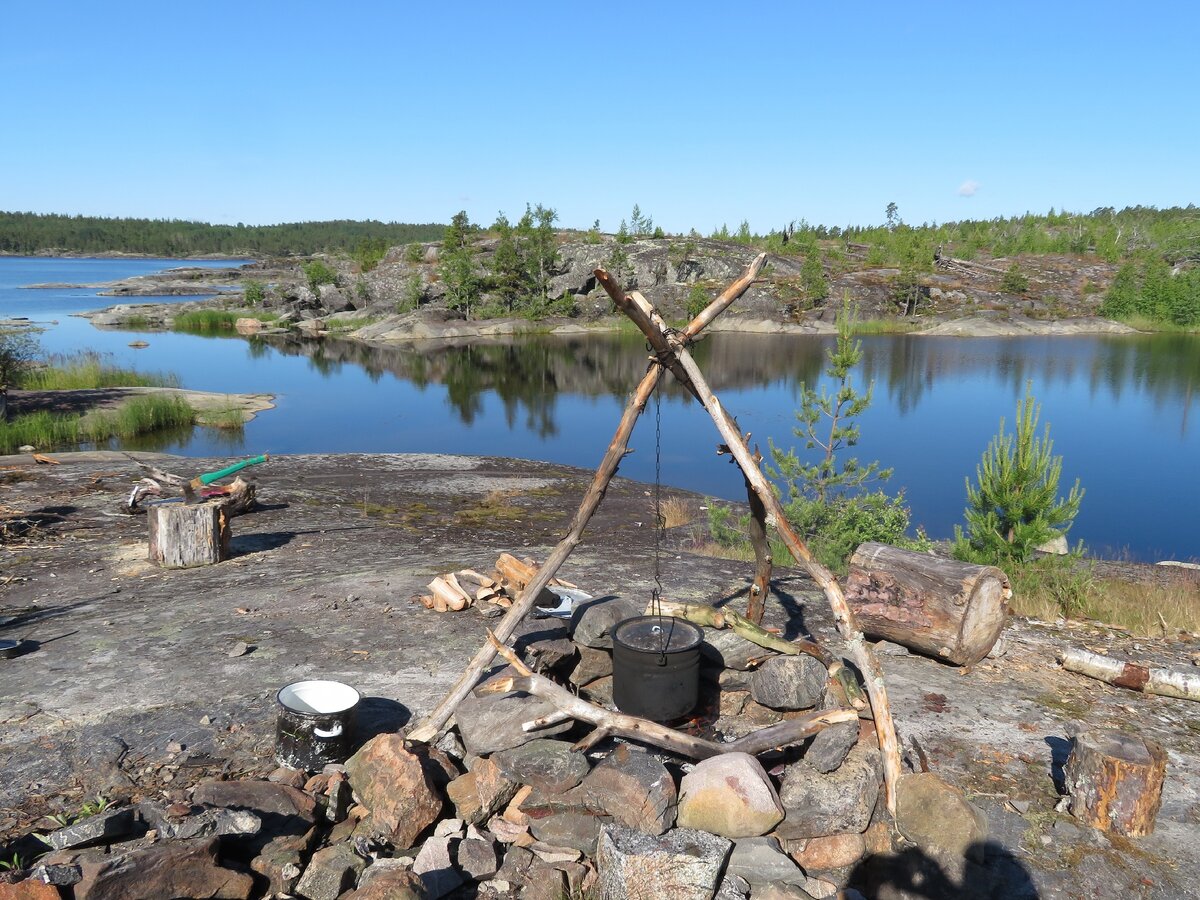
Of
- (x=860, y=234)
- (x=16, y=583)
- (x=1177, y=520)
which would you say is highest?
(x=860, y=234)

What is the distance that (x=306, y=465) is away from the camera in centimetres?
2012

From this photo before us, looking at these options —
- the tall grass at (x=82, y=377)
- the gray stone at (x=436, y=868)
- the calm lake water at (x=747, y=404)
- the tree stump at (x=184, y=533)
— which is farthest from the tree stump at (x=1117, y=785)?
the tall grass at (x=82, y=377)

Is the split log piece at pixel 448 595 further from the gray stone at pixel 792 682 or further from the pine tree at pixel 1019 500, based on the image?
the pine tree at pixel 1019 500

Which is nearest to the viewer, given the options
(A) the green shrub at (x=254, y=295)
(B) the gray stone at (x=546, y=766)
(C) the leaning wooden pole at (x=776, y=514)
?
(B) the gray stone at (x=546, y=766)

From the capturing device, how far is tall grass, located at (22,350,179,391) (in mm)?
29594

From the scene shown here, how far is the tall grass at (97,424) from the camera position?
2183 cm

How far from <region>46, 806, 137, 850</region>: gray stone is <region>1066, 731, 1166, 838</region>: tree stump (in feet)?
20.0

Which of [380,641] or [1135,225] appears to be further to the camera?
[1135,225]

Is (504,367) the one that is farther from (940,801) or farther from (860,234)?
(860,234)

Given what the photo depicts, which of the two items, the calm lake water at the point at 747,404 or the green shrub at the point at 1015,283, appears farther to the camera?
the green shrub at the point at 1015,283

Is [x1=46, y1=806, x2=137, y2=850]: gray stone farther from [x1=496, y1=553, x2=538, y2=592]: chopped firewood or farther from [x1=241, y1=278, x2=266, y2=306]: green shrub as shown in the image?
[x1=241, y1=278, x2=266, y2=306]: green shrub

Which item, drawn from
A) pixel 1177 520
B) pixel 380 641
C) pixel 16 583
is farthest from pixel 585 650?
pixel 1177 520

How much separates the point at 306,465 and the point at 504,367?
2814cm

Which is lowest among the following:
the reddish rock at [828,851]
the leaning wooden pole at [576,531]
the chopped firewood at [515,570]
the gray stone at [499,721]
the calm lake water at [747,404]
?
the calm lake water at [747,404]
